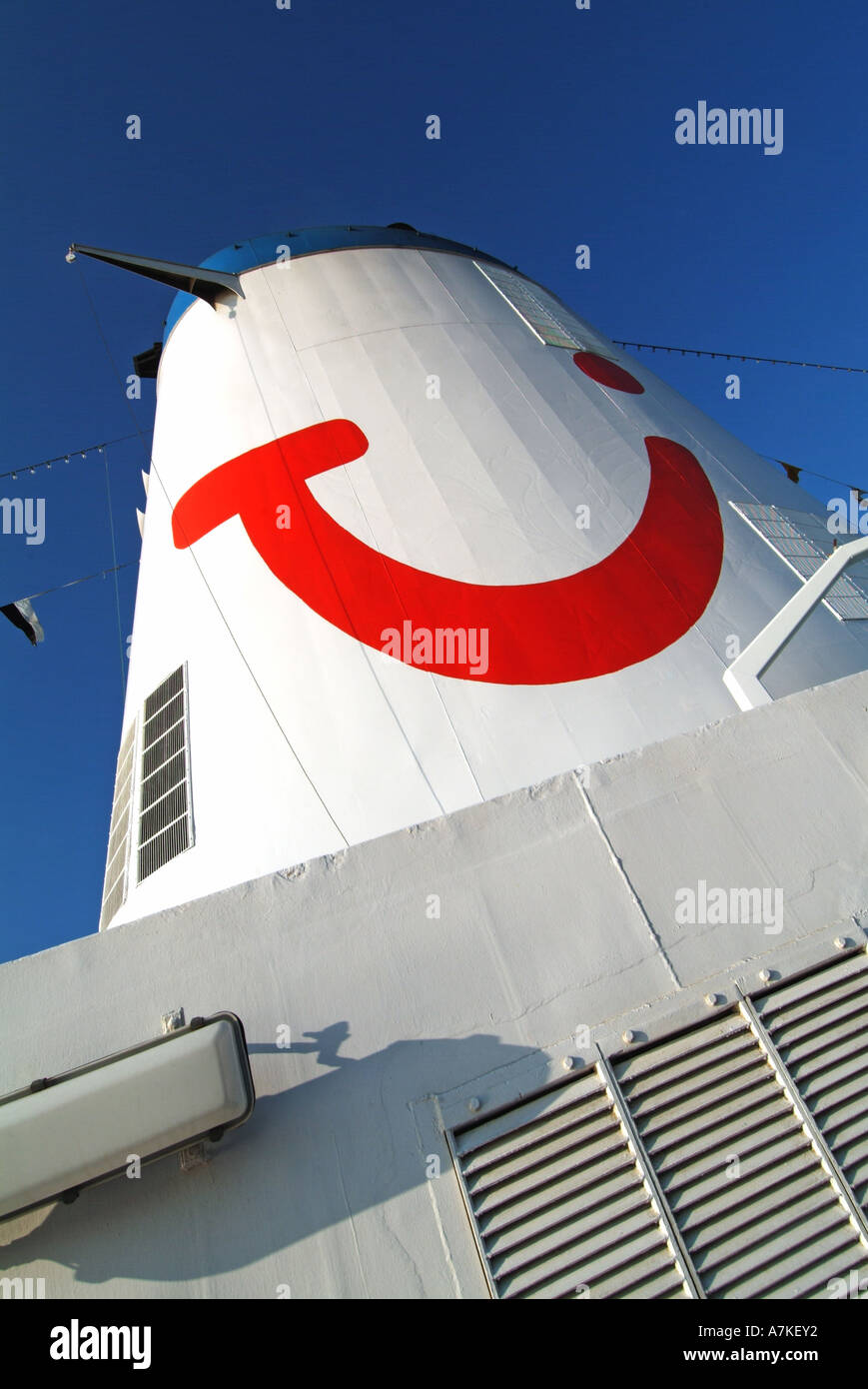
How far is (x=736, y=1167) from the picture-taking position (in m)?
2.73

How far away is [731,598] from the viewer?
212 inches

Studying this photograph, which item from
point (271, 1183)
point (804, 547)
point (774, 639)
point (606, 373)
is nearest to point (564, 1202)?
point (271, 1183)

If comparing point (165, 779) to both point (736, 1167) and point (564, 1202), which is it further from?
point (736, 1167)

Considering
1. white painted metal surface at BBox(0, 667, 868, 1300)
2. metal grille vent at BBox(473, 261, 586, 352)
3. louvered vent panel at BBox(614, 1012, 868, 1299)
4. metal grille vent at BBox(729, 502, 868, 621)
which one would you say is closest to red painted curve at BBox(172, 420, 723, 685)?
metal grille vent at BBox(729, 502, 868, 621)

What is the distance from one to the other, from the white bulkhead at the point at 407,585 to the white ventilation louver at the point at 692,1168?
1786 millimetres

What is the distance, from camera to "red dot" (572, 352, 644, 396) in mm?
7266

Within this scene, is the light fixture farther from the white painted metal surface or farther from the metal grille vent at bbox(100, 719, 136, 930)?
the metal grille vent at bbox(100, 719, 136, 930)

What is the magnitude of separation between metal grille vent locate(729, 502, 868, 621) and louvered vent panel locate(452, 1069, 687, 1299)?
14.1ft

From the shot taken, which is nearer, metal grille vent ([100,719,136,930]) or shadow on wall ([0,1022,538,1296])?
shadow on wall ([0,1022,538,1296])

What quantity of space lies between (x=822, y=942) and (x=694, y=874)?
0.55m

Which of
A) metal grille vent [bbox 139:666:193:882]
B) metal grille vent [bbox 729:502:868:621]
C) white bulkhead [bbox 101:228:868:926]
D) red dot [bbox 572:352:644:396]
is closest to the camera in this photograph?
white bulkhead [bbox 101:228:868:926]

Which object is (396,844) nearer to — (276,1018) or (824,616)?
(276,1018)

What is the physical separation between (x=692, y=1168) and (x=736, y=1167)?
0.15 m

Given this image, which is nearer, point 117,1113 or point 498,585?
point 117,1113
